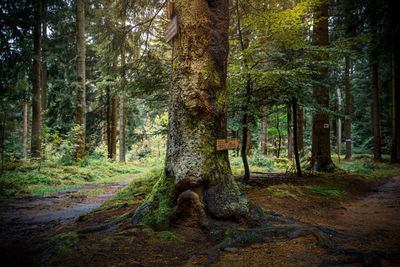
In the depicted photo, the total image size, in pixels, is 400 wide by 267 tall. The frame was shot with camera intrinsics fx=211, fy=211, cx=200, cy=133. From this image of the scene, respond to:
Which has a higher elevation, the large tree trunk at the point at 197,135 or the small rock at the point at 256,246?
the large tree trunk at the point at 197,135

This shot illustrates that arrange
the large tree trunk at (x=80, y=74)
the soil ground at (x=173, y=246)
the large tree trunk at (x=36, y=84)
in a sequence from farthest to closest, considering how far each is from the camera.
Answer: the large tree trunk at (x=80, y=74) → the large tree trunk at (x=36, y=84) → the soil ground at (x=173, y=246)

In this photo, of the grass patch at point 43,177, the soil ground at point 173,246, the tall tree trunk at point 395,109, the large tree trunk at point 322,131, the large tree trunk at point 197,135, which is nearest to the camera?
the soil ground at point 173,246

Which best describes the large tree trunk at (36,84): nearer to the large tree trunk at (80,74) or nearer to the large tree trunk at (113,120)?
the large tree trunk at (80,74)

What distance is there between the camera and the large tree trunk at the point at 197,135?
3242mm

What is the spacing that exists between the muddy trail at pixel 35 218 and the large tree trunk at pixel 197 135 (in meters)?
1.44

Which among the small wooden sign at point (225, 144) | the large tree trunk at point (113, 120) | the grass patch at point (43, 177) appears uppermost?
the large tree trunk at point (113, 120)

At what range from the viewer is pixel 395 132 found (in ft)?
44.3

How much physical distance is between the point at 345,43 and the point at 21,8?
12188 millimetres

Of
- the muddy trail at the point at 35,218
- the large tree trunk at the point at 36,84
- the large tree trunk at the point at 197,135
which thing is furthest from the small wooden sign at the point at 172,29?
the large tree trunk at the point at 36,84

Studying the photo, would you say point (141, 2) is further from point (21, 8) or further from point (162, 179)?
point (21, 8)

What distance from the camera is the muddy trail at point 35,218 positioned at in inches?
112

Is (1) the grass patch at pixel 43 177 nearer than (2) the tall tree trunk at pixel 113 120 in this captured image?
Yes

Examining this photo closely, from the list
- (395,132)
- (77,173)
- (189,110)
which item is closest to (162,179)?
(189,110)

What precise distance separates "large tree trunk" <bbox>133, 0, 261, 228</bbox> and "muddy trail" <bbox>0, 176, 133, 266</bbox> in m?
1.44
